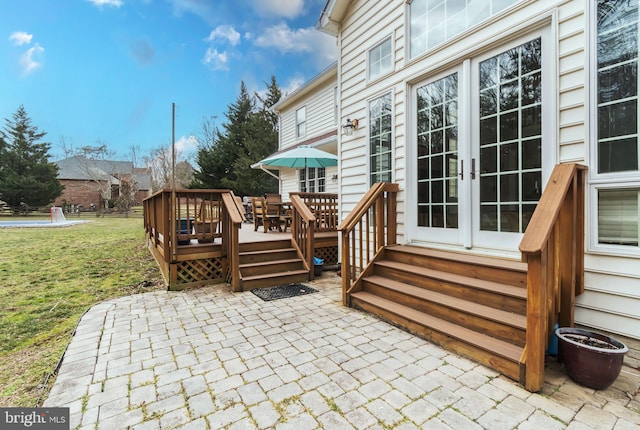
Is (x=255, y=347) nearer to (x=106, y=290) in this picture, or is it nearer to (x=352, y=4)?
(x=106, y=290)

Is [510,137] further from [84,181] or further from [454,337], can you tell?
[84,181]

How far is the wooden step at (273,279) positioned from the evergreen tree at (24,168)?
1046 inches

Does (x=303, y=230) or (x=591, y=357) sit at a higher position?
(x=303, y=230)

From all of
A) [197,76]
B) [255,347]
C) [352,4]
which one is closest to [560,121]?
[255,347]

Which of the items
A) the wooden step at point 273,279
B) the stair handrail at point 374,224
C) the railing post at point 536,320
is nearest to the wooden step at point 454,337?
the railing post at point 536,320

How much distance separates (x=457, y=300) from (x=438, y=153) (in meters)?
1.86

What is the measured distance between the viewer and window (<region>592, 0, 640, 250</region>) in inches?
91.6

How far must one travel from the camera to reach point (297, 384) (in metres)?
2.14

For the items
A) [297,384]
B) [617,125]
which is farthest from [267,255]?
[617,125]

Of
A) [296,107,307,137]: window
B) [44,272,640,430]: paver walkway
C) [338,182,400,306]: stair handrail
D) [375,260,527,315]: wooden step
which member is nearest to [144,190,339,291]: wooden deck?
[338,182,400,306]: stair handrail

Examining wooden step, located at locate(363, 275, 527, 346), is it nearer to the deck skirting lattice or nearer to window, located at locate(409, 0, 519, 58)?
the deck skirting lattice

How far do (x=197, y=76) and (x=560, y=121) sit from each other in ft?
95.3

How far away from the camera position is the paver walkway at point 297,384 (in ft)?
5.81

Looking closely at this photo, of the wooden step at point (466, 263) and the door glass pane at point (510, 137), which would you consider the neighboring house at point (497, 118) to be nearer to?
the door glass pane at point (510, 137)
